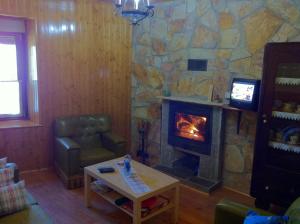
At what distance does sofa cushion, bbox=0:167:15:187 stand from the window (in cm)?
210

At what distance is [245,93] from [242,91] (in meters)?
0.05

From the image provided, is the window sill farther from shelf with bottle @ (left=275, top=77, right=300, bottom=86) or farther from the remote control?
shelf with bottle @ (left=275, top=77, right=300, bottom=86)

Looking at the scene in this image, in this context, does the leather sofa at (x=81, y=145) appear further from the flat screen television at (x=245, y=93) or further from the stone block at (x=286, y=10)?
the stone block at (x=286, y=10)

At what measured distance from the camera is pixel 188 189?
3877 mm

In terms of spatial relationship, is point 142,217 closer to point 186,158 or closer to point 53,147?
point 186,158

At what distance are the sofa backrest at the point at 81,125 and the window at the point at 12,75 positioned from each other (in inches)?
30.1

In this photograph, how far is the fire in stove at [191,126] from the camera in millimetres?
4000

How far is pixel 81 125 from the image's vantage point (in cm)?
434

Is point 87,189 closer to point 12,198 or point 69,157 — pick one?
point 69,157

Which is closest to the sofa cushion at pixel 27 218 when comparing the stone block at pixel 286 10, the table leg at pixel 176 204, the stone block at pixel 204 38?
the table leg at pixel 176 204

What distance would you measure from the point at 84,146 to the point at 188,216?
75.5 inches

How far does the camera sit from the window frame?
4.26m

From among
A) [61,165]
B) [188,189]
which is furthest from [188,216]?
[61,165]

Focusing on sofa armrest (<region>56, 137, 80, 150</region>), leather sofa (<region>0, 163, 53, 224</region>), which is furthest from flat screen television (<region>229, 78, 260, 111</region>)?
leather sofa (<region>0, 163, 53, 224</region>)
